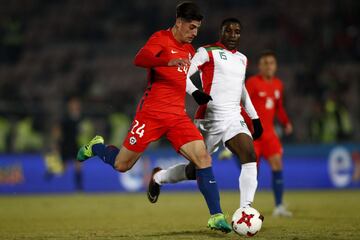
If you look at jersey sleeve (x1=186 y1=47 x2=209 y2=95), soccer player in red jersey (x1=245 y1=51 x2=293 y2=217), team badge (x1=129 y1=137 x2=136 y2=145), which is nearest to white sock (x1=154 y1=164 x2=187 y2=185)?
team badge (x1=129 y1=137 x2=136 y2=145)

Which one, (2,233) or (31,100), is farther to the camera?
(31,100)

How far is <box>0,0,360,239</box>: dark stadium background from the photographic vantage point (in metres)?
9.88

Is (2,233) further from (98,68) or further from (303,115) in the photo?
(98,68)

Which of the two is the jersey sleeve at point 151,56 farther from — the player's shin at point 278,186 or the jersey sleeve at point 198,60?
the player's shin at point 278,186

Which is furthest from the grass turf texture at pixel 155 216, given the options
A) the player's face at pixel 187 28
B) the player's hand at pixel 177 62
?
the player's face at pixel 187 28

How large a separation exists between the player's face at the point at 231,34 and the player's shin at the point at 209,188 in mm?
1517

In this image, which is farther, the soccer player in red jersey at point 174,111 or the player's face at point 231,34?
the player's face at point 231,34

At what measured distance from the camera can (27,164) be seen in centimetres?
1717

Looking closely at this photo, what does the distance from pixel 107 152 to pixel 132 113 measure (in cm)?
979

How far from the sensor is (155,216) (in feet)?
34.2

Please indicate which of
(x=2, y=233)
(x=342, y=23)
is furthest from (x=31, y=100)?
(x=2, y=233)

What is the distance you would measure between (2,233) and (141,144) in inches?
74.6

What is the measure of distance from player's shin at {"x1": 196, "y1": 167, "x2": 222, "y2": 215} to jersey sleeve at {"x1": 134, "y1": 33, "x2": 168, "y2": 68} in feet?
4.04

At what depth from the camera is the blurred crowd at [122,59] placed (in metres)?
17.6
